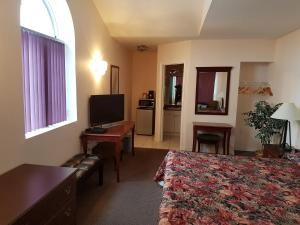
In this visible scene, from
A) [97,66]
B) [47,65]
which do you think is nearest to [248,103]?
Answer: [97,66]

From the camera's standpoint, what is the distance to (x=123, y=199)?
289 cm

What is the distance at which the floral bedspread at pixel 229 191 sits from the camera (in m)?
1.50

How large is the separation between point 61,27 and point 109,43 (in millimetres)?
1611

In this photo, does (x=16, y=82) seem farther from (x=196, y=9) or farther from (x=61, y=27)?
(x=196, y=9)

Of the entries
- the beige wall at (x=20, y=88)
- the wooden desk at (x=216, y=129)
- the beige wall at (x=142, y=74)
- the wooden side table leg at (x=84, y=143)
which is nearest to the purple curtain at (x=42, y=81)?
the beige wall at (x=20, y=88)

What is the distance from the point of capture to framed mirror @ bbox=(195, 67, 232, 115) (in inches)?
188

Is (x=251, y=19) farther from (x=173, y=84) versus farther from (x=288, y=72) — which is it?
(x=173, y=84)

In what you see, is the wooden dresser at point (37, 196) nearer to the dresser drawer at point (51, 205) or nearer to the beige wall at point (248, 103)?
the dresser drawer at point (51, 205)

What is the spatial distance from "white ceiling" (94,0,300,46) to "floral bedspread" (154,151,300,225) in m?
1.96

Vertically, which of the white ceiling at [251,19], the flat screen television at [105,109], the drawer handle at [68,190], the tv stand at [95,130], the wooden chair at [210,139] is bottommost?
the wooden chair at [210,139]

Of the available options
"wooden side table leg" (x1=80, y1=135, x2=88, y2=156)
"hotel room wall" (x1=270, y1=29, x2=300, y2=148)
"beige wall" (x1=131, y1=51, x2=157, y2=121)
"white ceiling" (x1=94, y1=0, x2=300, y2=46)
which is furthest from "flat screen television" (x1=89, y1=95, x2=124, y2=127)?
"hotel room wall" (x1=270, y1=29, x2=300, y2=148)

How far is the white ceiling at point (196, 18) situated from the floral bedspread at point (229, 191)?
1.96 metres

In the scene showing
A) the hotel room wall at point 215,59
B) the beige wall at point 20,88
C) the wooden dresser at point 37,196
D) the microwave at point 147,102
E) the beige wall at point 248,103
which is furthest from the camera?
the microwave at point 147,102

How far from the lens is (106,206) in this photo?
2703mm
